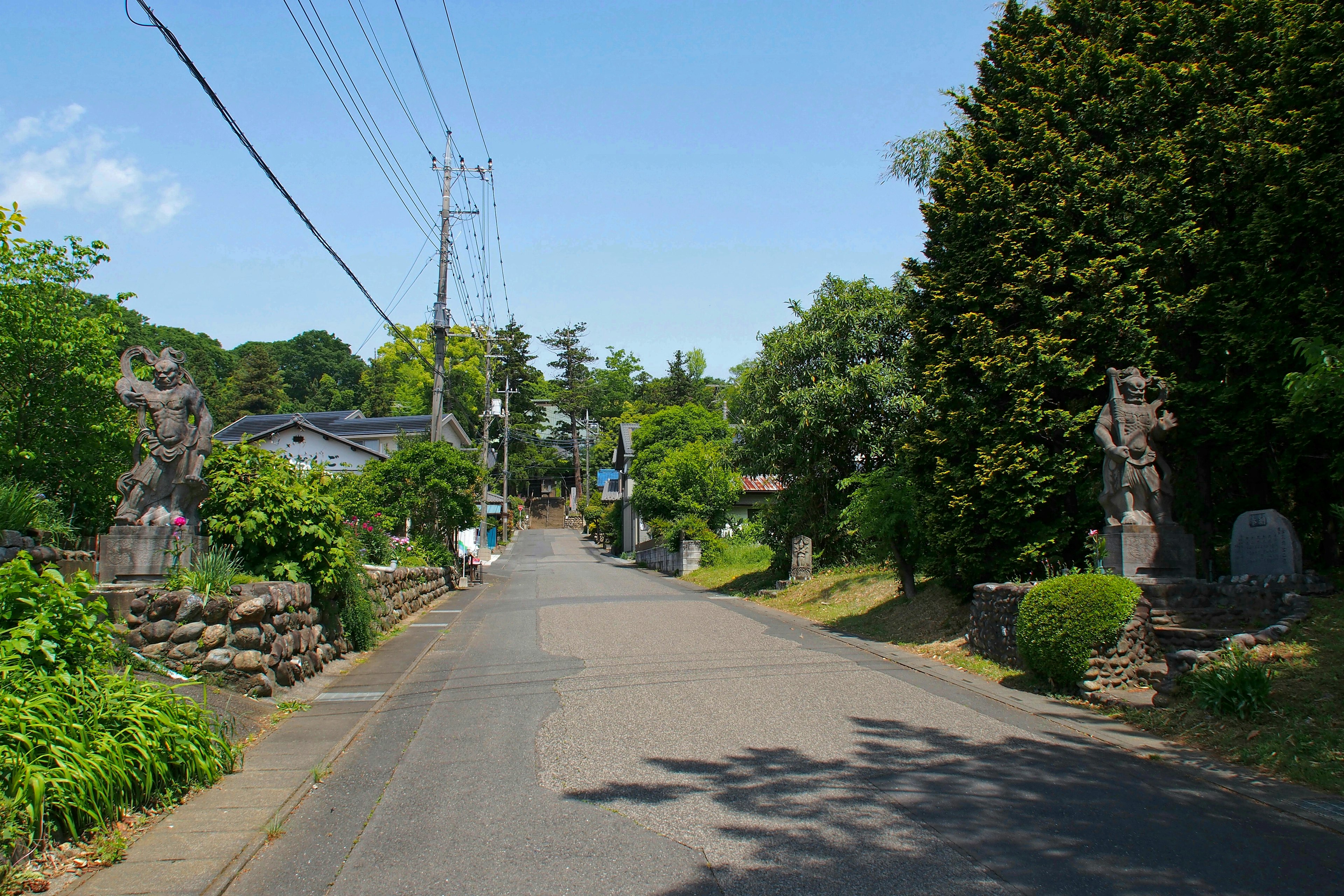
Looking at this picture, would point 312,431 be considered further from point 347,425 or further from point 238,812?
point 238,812

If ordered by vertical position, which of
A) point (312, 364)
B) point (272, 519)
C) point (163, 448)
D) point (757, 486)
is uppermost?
point (312, 364)

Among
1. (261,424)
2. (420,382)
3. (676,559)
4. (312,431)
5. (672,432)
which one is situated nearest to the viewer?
(312,431)

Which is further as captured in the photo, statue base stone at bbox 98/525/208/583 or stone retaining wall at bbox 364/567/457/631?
stone retaining wall at bbox 364/567/457/631

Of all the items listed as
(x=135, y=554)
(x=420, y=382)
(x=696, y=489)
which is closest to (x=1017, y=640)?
(x=135, y=554)

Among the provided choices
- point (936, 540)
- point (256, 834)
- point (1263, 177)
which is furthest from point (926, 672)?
point (256, 834)

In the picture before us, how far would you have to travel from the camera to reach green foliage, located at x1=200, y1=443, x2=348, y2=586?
34.0ft

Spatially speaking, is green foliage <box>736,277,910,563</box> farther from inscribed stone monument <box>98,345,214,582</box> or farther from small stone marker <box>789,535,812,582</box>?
inscribed stone monument <box>98,345,214,582</box>

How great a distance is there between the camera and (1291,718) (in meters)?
7.04

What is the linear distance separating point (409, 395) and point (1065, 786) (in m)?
72.2

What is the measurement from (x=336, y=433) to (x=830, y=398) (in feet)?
102

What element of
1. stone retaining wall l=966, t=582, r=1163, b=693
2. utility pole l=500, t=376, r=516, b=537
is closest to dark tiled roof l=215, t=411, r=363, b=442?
utility pole l=500, t=376, r=516, b=537

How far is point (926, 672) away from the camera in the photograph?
36.2 feet

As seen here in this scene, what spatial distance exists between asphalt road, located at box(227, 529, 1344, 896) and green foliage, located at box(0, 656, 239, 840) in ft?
3.00

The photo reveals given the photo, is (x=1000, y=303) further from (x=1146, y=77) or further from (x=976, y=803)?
(x=976, y=803)
